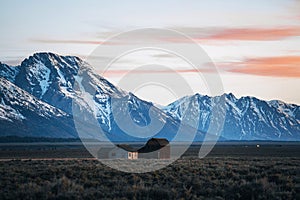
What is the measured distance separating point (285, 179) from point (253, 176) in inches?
112

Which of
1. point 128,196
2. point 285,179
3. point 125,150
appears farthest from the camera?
point 125,150

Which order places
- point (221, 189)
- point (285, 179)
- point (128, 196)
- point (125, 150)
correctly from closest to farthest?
point (128, 196)
point (221, 189)
point (285, 179)
point (125, 150)

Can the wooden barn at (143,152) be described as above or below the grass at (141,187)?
above

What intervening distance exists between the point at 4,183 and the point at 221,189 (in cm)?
1044

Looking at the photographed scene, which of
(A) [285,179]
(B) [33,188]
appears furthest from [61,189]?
(A) [285,179]

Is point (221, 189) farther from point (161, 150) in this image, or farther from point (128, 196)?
point (161, 150)

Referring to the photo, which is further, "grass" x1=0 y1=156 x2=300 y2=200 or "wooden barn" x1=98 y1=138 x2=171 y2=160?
"wooden barn" x1=98 y1=138 x2=171 y2=160

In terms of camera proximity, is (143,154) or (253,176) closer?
(253,176)

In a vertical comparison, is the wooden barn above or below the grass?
above

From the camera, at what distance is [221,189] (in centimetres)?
2630

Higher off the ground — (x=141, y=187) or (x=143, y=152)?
(x=143, y=152)

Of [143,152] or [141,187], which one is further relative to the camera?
[143,152]

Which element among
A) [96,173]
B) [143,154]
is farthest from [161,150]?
[96,173]

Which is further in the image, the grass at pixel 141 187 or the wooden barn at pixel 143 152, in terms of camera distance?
the wooden barn at pixel 143 152
